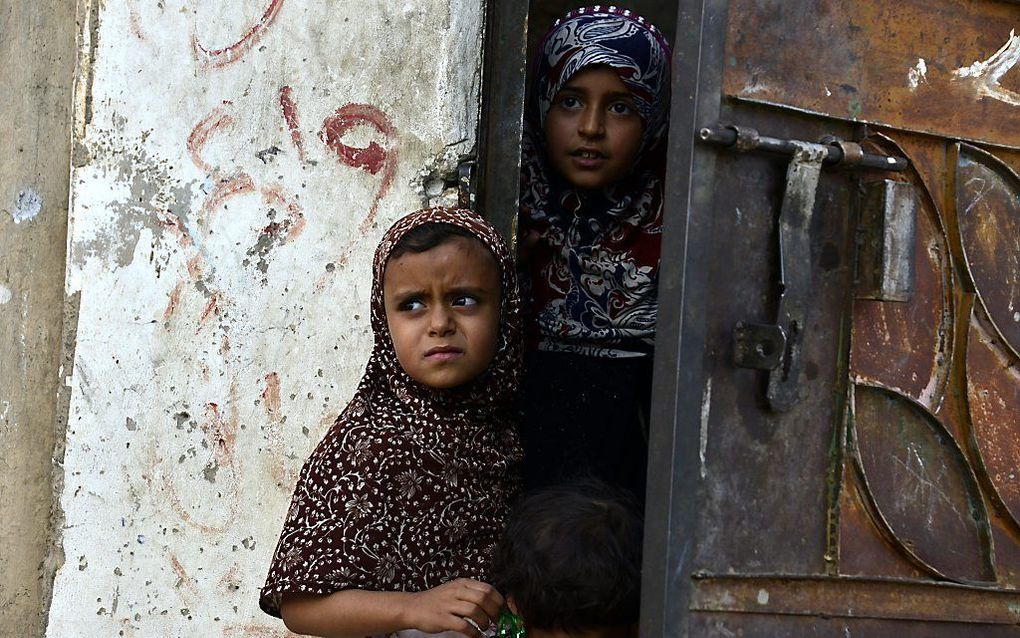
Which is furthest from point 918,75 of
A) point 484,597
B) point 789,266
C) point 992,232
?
point 484,597

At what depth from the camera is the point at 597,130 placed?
2.14 metres

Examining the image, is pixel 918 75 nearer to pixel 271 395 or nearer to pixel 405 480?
pixel 405 480

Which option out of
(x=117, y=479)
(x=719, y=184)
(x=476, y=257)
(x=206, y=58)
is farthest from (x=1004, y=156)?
(x=117, y=479)

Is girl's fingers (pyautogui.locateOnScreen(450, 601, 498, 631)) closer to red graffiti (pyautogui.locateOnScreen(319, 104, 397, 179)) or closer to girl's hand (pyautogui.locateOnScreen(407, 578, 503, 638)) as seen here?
girl's hand (pyautogui.locateOnScreen(407, 578, 503, 638))

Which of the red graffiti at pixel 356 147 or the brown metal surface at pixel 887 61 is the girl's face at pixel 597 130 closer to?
the red graffiti at pixel 356 147

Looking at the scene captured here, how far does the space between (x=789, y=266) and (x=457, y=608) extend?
68cm

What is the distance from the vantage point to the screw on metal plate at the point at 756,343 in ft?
5.16

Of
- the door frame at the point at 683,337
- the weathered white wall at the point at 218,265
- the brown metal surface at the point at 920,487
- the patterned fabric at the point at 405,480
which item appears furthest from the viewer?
the weathered white wall at the point at 218,265

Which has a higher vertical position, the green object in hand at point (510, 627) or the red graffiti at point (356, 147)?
the red graffiti at point (356, 147)

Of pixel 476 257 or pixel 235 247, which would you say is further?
pixel 235 247

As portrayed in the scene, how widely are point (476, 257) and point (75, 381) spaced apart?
1024 millimetres

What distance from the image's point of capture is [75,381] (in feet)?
8.21

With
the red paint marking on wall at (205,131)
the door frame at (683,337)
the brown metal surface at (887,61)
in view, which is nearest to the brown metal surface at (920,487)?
the door frame at (683,337)

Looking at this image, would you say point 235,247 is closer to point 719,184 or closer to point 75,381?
point 75,381
